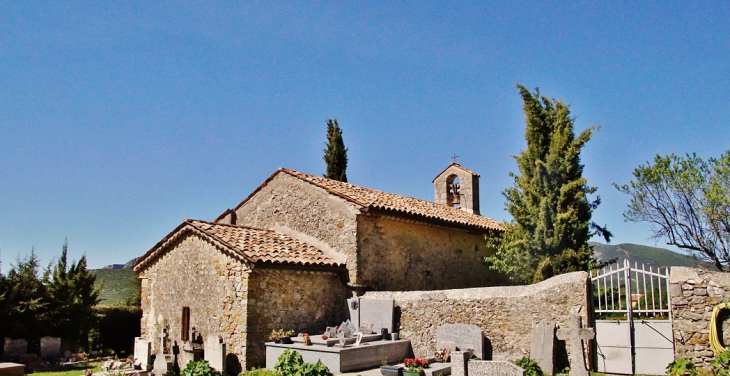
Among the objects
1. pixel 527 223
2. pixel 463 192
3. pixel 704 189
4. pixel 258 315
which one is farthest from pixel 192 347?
pixel 704 189

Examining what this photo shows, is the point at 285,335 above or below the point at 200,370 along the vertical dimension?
above

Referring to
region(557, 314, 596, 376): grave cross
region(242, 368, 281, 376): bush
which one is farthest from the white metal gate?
region(242, 368, 281, 376): bush

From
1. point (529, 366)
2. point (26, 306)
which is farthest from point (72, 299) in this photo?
point (529, 366)

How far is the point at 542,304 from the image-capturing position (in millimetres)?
12531

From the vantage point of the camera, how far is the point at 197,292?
15469 millimetres

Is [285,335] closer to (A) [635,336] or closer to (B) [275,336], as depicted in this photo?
(B) [275,336]

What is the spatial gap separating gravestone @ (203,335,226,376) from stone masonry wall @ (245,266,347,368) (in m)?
0.64

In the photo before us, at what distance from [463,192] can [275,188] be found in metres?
9.37

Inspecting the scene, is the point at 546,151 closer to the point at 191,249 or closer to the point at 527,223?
the point at 527,223

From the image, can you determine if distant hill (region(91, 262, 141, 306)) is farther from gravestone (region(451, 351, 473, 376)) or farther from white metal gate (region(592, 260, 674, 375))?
white metal gate (region(592, 260, 674, 375))

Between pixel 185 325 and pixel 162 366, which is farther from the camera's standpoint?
pixel 185 325

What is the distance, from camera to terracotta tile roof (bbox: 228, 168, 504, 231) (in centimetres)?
1658

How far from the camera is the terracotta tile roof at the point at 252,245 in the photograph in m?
14.4

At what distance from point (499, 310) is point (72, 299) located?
1813 cm
